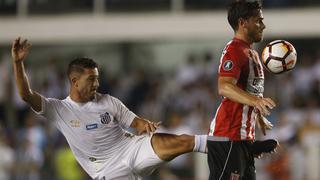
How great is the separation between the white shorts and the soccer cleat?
3.99 ft

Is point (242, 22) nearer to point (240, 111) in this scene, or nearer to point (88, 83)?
point (240, 111)

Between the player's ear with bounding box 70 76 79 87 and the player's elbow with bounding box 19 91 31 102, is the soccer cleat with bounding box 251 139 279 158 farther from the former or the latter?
the player's elbow with bounding box 19 91 31 102

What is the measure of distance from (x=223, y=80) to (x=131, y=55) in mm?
14488

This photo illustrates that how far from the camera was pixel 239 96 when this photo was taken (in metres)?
8.23

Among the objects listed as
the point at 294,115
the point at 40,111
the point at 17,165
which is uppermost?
the point at 40,111

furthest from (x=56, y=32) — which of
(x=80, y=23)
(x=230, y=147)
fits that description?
(x=230, y=147)

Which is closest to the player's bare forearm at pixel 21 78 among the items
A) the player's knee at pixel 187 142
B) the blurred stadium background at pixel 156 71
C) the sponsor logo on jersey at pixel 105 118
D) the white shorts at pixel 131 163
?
the sponsor logo on jersey at pixel 105 118

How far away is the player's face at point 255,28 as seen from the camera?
8680 mm

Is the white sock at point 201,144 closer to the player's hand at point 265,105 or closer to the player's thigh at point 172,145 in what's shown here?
the player's thigh at point 172,145

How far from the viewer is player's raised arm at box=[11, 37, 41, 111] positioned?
9.18 meters

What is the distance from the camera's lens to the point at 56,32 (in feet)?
71.1

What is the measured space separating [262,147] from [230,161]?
0.42 meters

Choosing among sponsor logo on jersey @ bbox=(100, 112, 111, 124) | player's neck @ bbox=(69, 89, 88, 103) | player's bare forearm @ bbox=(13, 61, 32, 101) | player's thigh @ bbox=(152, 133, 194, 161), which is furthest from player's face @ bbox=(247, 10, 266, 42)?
player's bare forearm @ bbox=(13, 61, 32, 101)

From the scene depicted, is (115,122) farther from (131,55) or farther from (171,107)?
(131,55)
